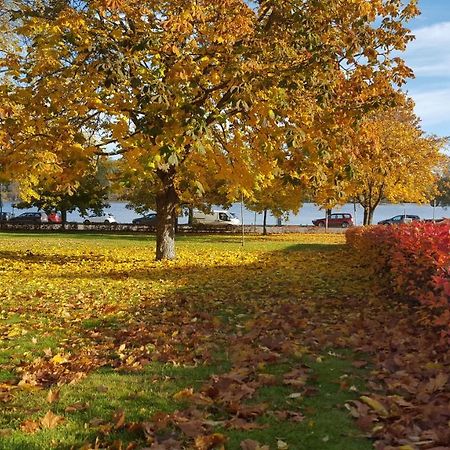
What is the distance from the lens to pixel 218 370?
4969mm

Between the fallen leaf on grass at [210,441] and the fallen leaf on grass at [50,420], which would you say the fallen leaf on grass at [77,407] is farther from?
the fallen leaf on grass at [210,441]

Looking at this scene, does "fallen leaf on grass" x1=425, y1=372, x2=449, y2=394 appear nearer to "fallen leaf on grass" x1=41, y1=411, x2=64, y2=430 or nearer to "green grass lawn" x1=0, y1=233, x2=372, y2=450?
"green grass lawn" x1=0, y1=233, x2=372, y2=450

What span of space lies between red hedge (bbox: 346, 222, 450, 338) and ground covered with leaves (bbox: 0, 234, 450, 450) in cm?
33

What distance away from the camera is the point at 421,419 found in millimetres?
3465

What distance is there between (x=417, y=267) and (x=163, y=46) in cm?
587

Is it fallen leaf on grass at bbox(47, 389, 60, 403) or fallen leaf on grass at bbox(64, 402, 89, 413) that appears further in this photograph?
fallen leaf on grass at bbox(47, 389, 60, 403)

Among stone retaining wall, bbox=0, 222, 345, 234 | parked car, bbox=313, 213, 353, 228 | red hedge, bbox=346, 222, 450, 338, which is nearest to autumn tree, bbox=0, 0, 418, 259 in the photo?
red hedge, bbox=346, 222, 450, 338

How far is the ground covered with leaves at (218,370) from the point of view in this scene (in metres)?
3.46

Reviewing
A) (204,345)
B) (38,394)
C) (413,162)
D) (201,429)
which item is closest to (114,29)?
(204,345)

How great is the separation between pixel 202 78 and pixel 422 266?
20.3 feet

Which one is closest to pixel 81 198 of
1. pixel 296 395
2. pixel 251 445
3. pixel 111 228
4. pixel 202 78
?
pixel 111 228

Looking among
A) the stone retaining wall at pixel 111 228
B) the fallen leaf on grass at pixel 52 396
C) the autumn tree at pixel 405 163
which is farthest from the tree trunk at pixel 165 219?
the stone retaining wall at pixel 111 228

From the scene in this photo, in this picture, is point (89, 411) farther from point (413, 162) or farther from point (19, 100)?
point (413, 162)

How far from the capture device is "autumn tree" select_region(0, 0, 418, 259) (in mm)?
9000
